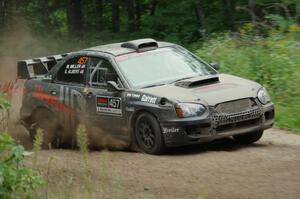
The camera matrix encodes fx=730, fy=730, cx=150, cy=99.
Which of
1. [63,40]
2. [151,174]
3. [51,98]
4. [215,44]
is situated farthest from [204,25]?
[151,174]

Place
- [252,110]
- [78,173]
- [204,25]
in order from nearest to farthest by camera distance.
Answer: [78,173] < [252,110] < [204,25]

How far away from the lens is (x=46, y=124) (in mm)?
12422

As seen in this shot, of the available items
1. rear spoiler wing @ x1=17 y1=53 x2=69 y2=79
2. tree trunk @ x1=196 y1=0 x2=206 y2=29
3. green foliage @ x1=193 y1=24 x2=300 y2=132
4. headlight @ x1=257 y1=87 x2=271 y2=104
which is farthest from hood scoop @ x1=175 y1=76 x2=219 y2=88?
tree trunk @ x1=196 y1=0 x2=206 y2=29

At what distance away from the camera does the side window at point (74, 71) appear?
38.3 feet

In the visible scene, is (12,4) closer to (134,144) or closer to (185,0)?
(185,0)

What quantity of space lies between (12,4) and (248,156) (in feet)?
78.8

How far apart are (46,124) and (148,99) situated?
9.23 ft

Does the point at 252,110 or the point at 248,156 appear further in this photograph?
the point at 252,110

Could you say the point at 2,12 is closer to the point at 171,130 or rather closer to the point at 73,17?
the point at 73,17

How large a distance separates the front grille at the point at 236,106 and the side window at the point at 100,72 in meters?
1.81

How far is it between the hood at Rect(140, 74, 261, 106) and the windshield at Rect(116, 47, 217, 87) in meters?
0.34

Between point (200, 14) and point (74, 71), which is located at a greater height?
point (200, 14)

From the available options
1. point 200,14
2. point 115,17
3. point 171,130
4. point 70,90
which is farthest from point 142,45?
point 115,17

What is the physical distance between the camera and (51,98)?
12195 millimetres
